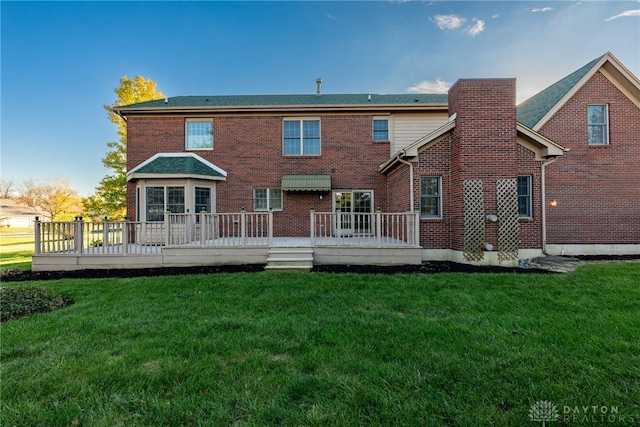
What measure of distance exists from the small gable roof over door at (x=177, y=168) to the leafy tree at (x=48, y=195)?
110ft

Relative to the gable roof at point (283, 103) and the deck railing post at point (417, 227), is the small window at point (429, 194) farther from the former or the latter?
the gable roof at point (283, 103)

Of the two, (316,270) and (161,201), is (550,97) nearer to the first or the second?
(316,270)

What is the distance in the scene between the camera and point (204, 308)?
470 cm

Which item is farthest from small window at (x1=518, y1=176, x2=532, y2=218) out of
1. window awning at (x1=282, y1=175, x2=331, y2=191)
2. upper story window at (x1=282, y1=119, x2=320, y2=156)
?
upper story window at (x1=282, y1=119, x2=320, y2=156)

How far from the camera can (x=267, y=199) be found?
40.5 ft

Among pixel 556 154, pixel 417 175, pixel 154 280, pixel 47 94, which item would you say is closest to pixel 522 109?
pixel 556 154

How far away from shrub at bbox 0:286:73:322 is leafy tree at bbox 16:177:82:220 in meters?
38.9

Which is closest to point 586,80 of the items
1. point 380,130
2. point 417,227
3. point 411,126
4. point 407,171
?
point 411,126

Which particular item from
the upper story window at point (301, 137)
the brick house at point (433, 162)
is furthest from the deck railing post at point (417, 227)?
the upper story window at point (301, 137)

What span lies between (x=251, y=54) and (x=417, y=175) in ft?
53.0

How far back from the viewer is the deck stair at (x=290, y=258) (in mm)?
7674

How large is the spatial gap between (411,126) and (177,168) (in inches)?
414

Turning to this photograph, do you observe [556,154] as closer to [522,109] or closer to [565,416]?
[522,109]

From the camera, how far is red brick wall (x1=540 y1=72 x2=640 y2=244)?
1023 centimetres
